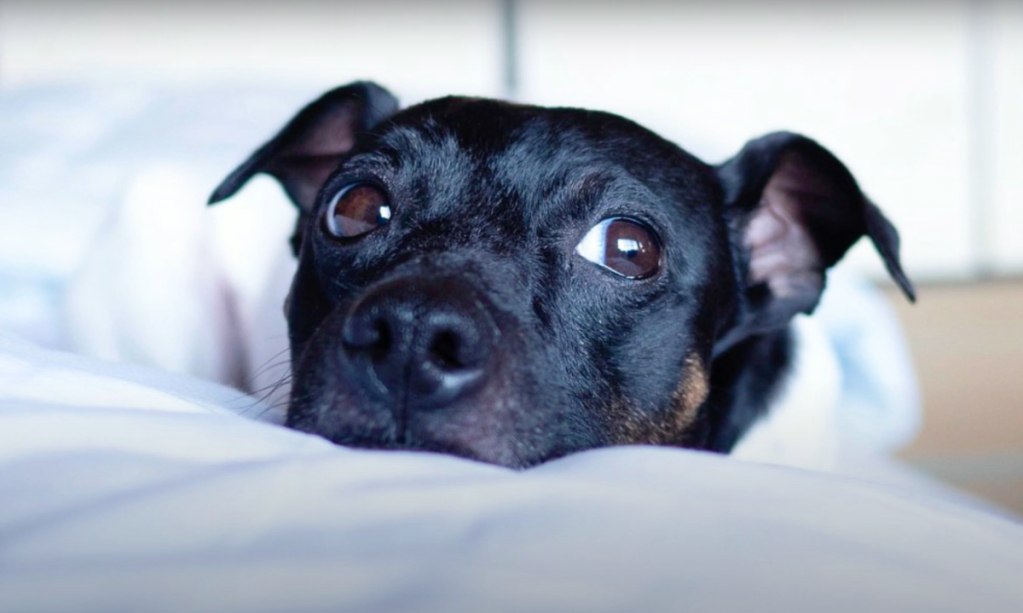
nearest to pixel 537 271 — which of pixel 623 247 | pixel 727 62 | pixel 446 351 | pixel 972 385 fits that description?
pixel 623 247

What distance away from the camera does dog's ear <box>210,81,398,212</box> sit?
1.85m

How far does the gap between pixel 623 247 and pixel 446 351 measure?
55cm

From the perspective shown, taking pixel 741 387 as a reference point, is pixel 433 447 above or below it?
above

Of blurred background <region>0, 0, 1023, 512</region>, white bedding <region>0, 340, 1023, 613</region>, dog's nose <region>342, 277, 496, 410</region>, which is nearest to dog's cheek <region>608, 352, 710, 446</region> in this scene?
dog's nose <region>342, 277, 496, 410</region>

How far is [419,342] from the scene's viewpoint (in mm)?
1040

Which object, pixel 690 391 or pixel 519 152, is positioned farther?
pixel 690 391

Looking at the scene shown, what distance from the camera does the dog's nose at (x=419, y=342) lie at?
1.04m

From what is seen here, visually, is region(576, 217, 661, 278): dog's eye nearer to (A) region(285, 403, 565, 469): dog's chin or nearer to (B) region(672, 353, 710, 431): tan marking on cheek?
(B) region(672, 353, 710, 431): tan marking on cheek

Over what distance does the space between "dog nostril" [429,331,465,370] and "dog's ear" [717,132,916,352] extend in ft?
3.27

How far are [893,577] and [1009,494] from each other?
135 inches

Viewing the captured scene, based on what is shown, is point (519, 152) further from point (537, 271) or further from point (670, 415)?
point (670, 415)

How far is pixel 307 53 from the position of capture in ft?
14.4

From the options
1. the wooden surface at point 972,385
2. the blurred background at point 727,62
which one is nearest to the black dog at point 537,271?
the wooden surface at point 972,385

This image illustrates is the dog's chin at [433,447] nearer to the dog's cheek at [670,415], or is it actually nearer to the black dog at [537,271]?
the black dog at [537,271]
